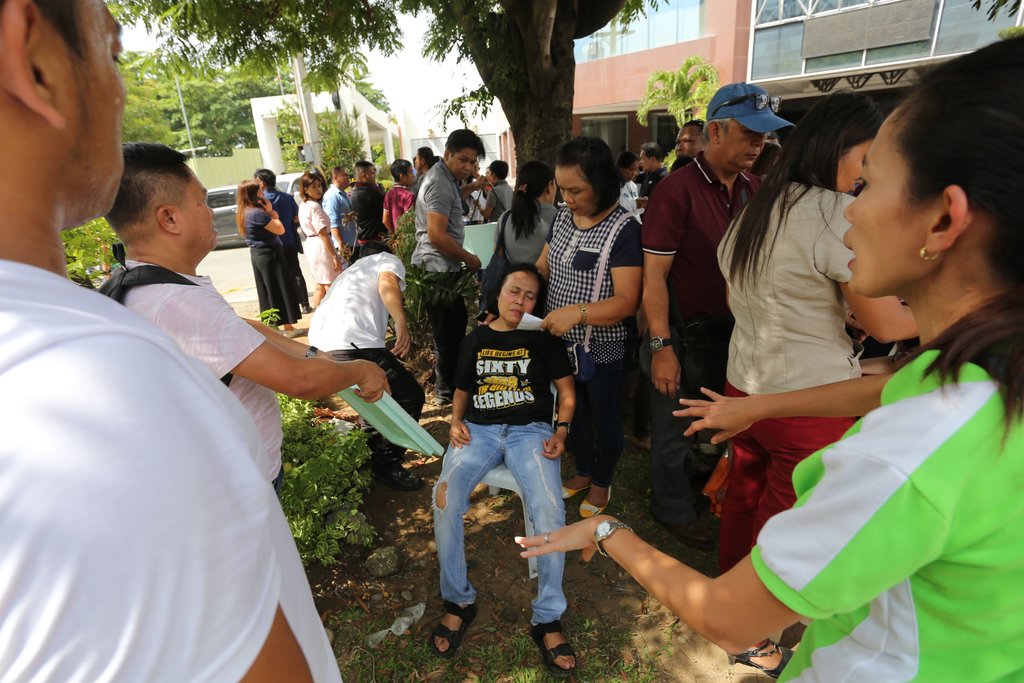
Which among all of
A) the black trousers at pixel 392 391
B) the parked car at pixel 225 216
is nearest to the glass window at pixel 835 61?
the black trousers at pixel 392 391

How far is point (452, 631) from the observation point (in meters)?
2.38

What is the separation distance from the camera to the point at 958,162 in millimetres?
741

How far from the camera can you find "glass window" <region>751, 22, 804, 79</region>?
14469 mm

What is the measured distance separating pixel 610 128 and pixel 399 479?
23.0 m

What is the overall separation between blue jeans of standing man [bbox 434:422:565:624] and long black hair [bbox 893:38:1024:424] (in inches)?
72.1

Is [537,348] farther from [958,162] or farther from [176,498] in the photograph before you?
[176,498]

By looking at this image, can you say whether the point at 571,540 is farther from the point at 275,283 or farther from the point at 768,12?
the point at 768,12

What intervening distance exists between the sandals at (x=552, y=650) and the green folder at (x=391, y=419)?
3.10 feet

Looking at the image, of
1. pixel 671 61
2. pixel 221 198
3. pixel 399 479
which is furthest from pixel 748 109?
pixel 671 61

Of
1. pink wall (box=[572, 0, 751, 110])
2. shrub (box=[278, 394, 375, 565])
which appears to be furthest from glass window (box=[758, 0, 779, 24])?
shrub (box=[278, 394, 375, 565])

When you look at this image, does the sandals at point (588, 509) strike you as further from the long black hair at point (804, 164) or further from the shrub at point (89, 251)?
the shrub at point (89, 251)

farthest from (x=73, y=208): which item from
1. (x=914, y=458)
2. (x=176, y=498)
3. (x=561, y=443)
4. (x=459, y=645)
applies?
(x=459, y=645)

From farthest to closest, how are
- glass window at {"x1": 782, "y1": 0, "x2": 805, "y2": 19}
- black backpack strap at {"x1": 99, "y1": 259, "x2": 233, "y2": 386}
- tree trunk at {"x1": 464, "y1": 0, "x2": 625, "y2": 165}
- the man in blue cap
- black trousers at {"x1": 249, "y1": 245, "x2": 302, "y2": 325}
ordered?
glass window at {"x1": 782, "y1": 0, "x2": 805, "y2": 19} → black trousers at {"x1": 249, "y1": 245, "x2": 302, "y2": 325} → tree trunk at {"x1": 464, "y1": 0, "x2": 625, "y2": 165} → the man in blue cap → black backpack strap at {"x1": 99, "y1": 259, "x2": 233, "y2": 386}

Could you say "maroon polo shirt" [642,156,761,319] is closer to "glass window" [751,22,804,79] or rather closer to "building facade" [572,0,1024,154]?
"building facade" [572,0,1024,154]
